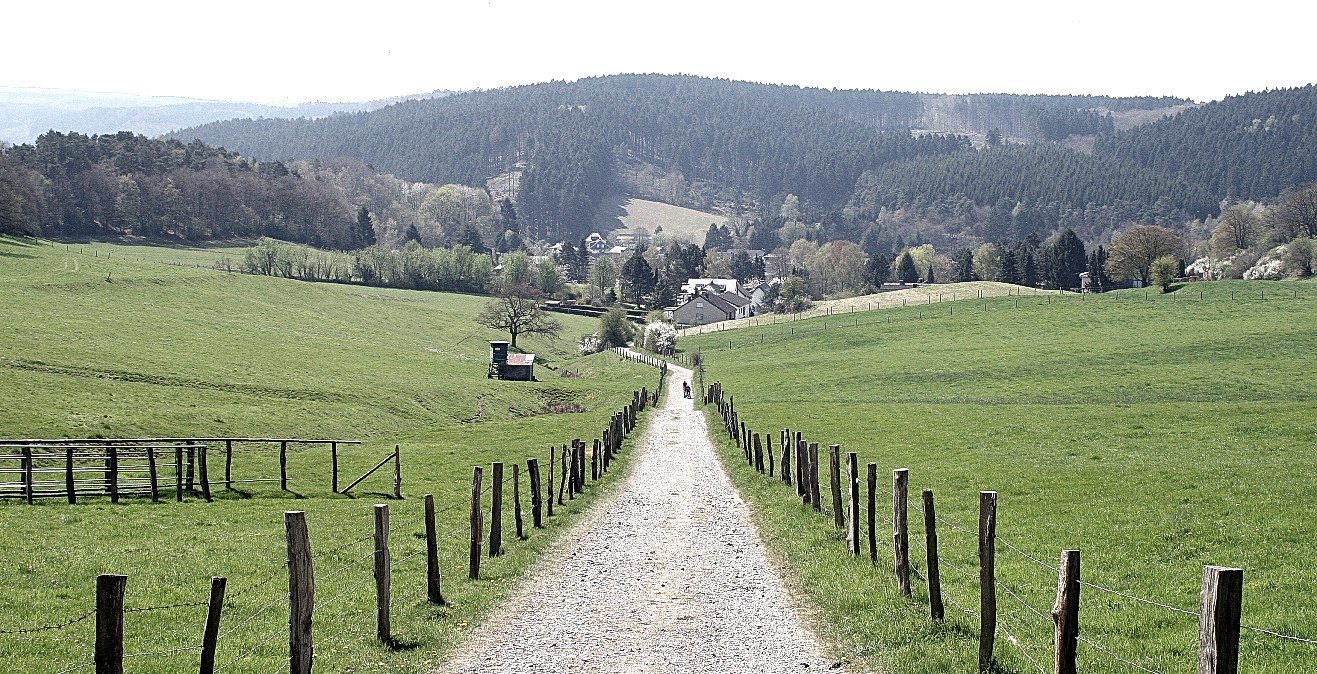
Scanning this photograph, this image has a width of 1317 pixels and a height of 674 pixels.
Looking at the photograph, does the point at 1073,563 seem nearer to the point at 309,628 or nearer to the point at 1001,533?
the point at 309,628

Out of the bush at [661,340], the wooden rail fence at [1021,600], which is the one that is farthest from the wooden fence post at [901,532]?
the bush at [661,340]

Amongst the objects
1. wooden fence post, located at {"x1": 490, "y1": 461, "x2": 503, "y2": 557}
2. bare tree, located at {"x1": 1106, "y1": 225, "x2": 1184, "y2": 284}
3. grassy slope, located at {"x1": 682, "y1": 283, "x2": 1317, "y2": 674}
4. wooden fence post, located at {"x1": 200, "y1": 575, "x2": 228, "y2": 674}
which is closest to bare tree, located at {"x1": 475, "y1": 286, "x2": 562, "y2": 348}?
grassy slope, located at {"x1": 682, "y1": 283, "x2": 1317, "y2": 674}

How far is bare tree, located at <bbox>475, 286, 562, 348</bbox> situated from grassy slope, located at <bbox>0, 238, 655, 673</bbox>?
234 centimetres

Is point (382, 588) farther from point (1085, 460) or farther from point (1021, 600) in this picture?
point (1085, 460)

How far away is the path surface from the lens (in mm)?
13203

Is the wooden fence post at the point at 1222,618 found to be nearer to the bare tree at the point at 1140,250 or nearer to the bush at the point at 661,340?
the bush at the point at 661,340

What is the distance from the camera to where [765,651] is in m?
13.5

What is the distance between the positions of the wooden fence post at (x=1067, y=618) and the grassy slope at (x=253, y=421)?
23.3 feet

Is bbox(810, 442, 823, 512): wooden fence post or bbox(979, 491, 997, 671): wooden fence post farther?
bbox(810, 442, 823, 512): wooden fence post

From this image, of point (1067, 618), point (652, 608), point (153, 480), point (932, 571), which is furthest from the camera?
point (153, 480)

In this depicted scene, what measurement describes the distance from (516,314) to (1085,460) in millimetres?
83757

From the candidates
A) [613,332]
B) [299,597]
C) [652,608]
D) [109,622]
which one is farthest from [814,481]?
[613,332]

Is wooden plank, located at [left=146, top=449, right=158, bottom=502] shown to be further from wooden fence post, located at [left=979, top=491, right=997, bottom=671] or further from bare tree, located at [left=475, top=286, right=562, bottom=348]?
bare tree, located at [left=475, top=286, right=562, bottom=348]

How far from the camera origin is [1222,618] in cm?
782
